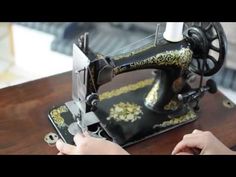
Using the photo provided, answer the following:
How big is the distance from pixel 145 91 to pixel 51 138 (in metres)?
0.39

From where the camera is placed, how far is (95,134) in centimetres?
122

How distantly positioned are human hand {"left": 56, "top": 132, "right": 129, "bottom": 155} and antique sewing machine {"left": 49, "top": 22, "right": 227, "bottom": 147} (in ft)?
0.37

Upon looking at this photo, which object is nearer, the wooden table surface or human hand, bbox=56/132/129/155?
human hand, bbox=56/132/129/155

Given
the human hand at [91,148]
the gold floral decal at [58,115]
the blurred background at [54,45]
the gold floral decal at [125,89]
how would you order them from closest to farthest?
1. the human hand at [91,148]
2. the gold floral decal at [58,115]
3. the gold floral decal at [125,89]
4. the blurred background at [54,45]

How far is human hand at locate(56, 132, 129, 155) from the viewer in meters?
1.03

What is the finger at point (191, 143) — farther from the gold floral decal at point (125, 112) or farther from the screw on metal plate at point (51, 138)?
the screw on metal plate at point (51, 138)

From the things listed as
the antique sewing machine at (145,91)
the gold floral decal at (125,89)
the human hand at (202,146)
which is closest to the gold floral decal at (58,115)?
the antique sewing machine at (145,91)

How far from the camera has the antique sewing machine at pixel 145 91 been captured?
3.75 ft

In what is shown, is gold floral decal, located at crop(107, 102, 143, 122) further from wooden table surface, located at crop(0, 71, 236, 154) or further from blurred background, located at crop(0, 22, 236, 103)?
blurred background, located at crop(0, 22, 236, 103)

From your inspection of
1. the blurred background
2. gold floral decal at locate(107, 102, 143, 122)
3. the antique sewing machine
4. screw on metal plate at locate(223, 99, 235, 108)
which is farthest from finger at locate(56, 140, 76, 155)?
the blurred background

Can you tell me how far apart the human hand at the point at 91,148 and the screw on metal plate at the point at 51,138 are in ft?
0.43

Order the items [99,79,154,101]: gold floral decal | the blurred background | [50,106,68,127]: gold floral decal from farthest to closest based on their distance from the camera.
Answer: the blurred background → [99,79,154,101]: gold floral decal → [50,106,68,127]: gold floral decal

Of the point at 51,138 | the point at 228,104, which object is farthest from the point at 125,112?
the point at 228,104
